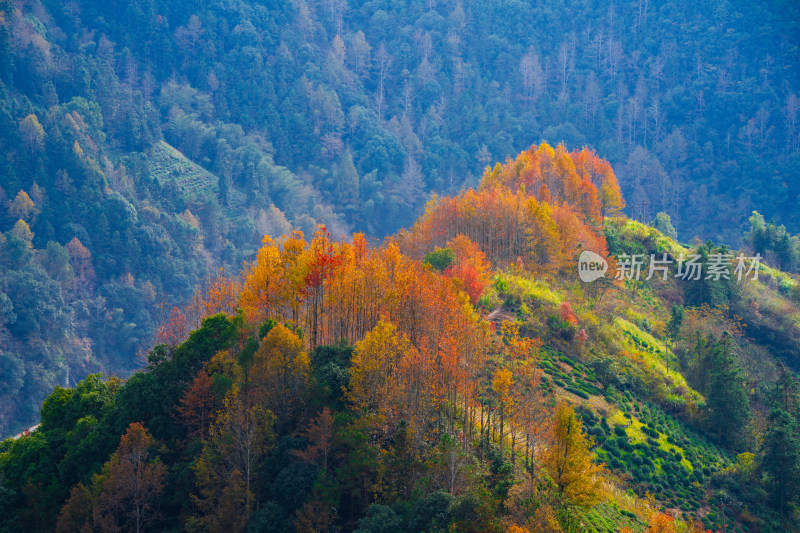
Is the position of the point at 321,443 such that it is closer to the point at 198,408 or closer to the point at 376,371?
the point at 376,371

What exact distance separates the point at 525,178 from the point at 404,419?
58.9 meters

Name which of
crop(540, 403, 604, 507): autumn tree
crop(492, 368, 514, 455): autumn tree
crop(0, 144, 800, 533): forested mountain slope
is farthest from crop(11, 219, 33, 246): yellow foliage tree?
crop(540, 403, 604, 507): autumn tree

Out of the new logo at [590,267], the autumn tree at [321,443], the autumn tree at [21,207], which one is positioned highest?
the autumn tree at [21,207]

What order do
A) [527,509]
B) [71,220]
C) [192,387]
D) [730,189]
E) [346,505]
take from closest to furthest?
1. [527,509]
2. [346,505]
3. [192,387]
4. [71,220]
5. [730,189]

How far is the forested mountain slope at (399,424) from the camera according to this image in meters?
34.7

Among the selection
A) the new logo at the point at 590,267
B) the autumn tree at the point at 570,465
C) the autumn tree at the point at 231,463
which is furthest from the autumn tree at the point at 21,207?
the autumn tree at the point at 570,465

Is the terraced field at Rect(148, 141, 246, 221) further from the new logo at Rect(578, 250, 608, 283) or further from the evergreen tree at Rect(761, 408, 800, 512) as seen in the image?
the evergreen tree at Rect(761, 408, 800, 512)

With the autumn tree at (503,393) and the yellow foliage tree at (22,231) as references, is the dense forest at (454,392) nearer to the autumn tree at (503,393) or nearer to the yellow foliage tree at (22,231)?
the autumn tree at (503,393)

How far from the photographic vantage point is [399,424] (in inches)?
1474

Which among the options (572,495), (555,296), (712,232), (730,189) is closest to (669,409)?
(555,296)

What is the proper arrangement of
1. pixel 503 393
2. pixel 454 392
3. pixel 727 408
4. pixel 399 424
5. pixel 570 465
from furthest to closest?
pixel 727 408
pixel 454 392
pixel 399 424
pixel 503 393
pixel 570 465

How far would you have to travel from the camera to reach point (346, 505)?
3612 cm

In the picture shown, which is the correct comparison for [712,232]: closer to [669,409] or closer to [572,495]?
[669,409]

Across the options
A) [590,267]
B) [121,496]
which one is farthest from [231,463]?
[590,267]
